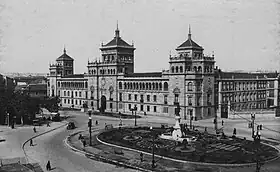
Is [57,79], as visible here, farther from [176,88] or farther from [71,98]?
[176,88]

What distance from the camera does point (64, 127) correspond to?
57.5m

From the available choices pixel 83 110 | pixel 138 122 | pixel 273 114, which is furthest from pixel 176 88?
pixel 83 110

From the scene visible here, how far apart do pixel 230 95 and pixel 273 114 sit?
1206 cm

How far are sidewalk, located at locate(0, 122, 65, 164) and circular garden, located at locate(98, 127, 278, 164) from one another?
11.4m

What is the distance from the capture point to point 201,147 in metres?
39.0

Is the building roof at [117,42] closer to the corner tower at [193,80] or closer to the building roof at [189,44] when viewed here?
the building roof at [189,44]

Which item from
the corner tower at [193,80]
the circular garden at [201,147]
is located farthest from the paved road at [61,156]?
the corner tower at [193,80]

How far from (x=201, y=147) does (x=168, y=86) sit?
3119 cm

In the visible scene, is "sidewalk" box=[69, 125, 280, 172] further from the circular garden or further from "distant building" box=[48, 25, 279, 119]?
"distant building" box=[48, 25, 279, 119]

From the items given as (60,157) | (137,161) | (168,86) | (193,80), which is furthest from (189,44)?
(60,157)

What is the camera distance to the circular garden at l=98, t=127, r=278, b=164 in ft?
A: 111

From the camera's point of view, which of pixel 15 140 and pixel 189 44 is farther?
pixel 189 44

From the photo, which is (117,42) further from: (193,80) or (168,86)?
(193,80)

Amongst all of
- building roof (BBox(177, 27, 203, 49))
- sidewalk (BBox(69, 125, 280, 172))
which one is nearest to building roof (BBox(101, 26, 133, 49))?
building roof (BBox(177, 27, 203, 49))
